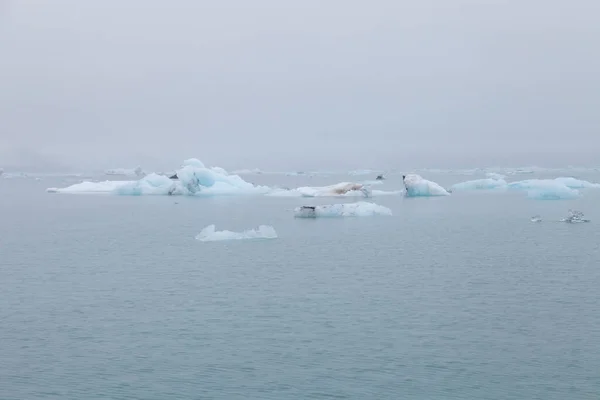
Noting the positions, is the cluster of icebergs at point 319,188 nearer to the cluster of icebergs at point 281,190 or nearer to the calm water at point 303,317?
the cluster of icebergs at point 281,190

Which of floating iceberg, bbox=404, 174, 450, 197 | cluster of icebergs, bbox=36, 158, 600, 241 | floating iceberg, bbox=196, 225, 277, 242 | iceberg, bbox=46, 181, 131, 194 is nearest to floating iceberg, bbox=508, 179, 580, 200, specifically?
cluster of icebergs, bbox=36, 158, 600, 241

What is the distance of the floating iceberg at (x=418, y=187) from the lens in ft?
142

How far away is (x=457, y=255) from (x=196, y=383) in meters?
13.0

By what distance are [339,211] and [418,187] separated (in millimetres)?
12829

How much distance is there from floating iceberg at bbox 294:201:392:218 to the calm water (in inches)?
215

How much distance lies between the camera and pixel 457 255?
21594 mm

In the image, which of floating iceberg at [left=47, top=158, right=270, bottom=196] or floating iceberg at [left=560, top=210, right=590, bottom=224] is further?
floating iceberg at [left=47, top=158, right=270, bottom=196]

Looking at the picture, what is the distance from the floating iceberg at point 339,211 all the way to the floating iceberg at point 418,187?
9.74 metres

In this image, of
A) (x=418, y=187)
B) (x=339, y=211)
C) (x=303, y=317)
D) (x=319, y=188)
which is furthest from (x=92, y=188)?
(x=303, y=317)

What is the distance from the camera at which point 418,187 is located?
4416 cm

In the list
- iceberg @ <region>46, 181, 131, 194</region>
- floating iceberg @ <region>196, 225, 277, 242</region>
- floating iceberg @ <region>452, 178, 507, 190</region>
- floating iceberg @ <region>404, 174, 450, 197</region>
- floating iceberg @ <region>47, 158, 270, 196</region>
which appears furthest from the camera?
iceberg @ <region>46, 181, 131, 194</region>

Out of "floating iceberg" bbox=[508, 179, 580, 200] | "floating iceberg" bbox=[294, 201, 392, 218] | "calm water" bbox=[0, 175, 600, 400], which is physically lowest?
"calm water" bbox=[0, 175, 600, 400]

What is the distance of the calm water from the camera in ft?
32.5

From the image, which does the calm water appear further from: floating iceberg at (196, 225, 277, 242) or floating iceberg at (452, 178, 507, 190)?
floating iceberg at (452, 178, 507, 190)
